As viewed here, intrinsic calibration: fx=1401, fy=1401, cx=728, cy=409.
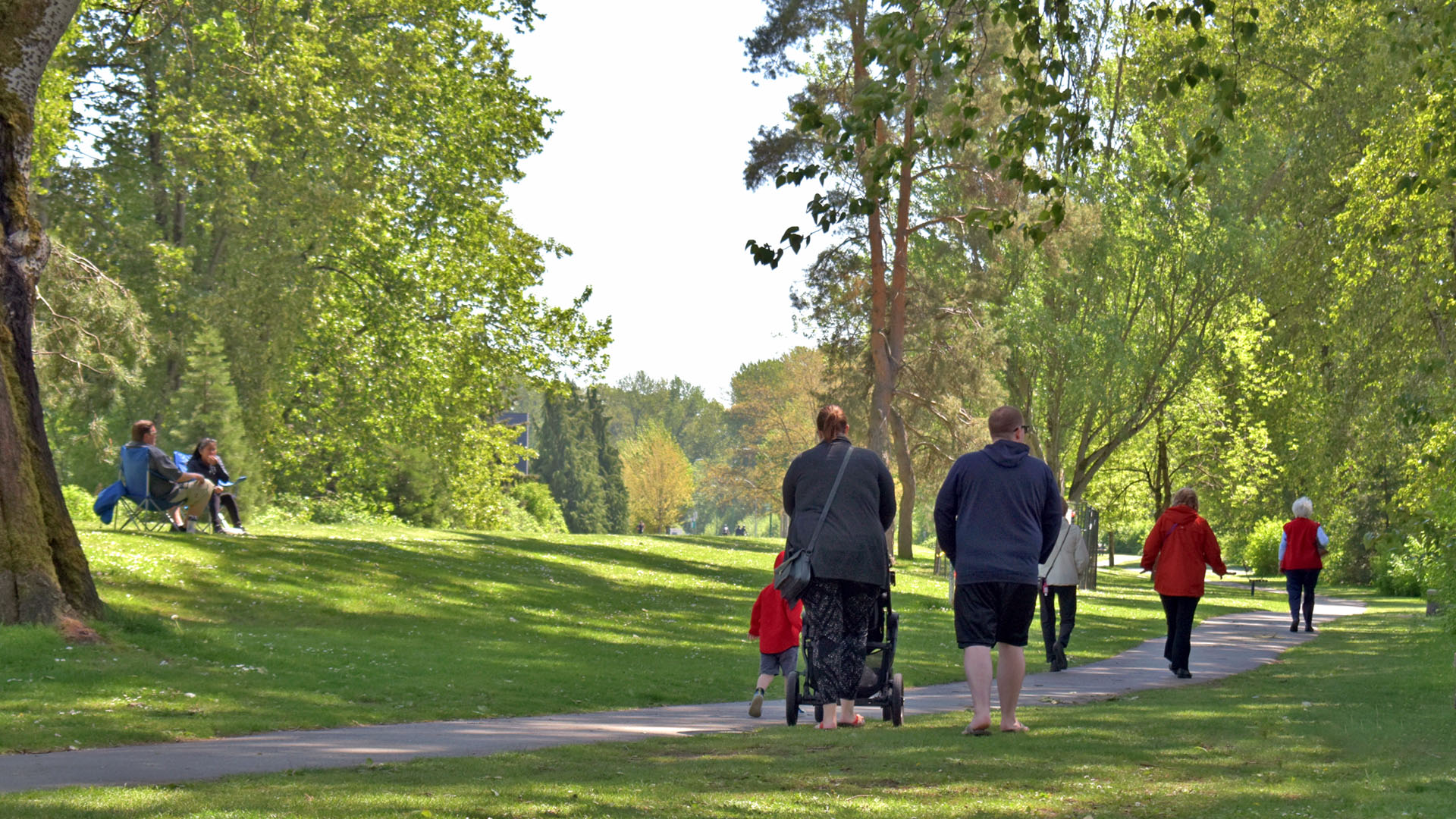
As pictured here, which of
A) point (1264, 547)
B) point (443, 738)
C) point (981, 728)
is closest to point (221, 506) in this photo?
point (443, 738)

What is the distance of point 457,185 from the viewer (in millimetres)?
36688

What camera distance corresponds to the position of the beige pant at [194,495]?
825 inches

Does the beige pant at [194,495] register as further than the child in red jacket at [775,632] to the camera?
Yes

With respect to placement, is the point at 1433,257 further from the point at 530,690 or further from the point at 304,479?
the point at 304,479

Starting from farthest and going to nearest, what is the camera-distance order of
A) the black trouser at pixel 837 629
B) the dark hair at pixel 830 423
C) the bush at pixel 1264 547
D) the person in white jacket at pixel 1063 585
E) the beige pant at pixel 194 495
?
the bush at pixel 1264 547, the beige pant at pixel 194 495, the person in white jacket at pixel 1063 585, the dark hair at pixel 830 423, the black trouser at pixel 837 629

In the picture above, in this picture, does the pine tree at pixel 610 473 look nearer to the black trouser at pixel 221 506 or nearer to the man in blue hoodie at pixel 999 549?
the black trouser at pixel 221 506

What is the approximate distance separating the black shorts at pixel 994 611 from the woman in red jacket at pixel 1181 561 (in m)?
5.93

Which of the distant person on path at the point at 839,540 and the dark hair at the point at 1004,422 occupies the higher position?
the dark hair at the point at 1004,422

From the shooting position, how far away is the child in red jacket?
441 inches

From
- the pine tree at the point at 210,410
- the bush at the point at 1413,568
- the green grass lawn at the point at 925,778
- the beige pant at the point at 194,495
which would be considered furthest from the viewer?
the pine tree at the point at 210,410

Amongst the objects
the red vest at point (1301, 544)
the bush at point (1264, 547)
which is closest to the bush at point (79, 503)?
the red vest at point (1301, 544)

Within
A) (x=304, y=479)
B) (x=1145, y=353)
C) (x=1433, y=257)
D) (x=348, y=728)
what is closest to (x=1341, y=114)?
(x=1433, y=257)

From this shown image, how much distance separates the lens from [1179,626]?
1483 cm

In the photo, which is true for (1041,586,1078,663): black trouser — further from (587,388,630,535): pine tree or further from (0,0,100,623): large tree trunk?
Result: (587,388,630,535): pine tree
